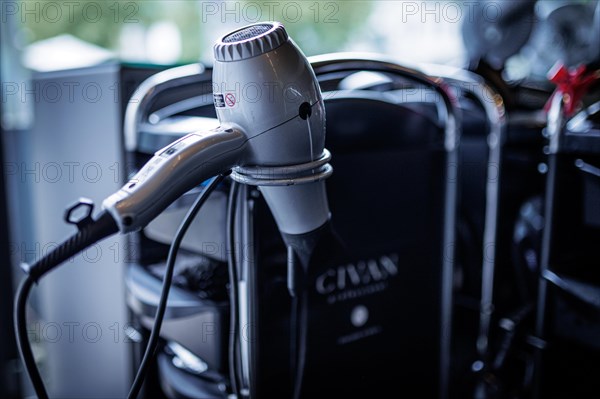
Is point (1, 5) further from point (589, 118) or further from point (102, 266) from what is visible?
point (589, 118)

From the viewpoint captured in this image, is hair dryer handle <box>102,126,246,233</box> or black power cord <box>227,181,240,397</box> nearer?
hair dryer handle <box>102,126,246,233</box>

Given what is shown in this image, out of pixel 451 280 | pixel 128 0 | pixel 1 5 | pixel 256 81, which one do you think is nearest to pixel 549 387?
pixel 451 280

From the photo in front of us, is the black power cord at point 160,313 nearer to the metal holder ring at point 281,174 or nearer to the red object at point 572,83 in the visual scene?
the metal holder ring at point 281,174

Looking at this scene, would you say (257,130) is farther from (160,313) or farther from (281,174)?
(160,313)

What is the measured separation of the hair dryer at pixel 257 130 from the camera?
0.45 metres

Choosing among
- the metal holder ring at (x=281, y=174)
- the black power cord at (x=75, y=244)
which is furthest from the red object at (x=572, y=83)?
the black power cord at (x=75, y=244)

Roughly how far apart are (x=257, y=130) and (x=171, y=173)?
0.09 m

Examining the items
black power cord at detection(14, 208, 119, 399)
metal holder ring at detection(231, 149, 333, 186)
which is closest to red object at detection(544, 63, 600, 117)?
metal holder ring at detection(231, 149, 333, 186)

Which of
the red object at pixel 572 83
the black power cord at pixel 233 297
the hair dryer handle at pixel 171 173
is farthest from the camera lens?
the red object at pixel 572 83

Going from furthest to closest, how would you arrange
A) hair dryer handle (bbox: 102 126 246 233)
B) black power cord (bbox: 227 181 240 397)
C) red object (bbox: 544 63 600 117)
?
1. red object (bbox: 544 63 600 117)
2. black power cord (bbox: 227 181 240 397)
3. hair dryer handle (bbox: 102 126 246 233)

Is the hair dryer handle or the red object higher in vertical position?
the red object

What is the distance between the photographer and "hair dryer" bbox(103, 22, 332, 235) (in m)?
0.45

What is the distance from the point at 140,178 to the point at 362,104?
43 centimetres

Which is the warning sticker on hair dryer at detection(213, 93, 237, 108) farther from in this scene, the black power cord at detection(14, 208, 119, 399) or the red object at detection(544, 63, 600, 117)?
the red object at detection(544, 63, 600, 117)
